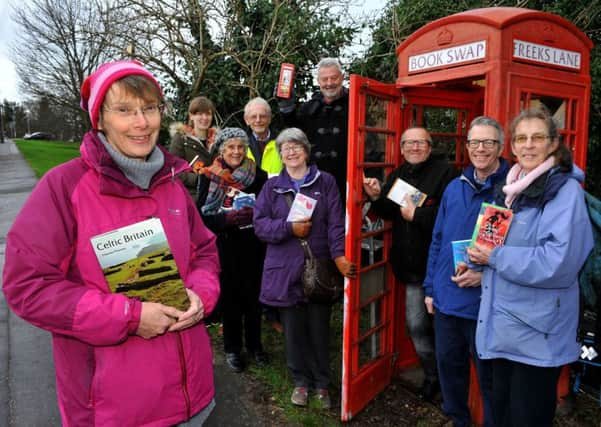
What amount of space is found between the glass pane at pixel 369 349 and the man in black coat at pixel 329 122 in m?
1.26

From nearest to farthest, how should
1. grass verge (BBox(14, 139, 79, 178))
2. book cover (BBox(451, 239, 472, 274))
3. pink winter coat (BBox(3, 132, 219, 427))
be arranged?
1. pink winter coat (BBox(3, 132, 219, 427))
2. book cover (BBox(451, 239, 472, 274))
3. grass verge (BBox(14, 139, 79, 178))

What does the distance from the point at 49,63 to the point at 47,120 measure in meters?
42.2

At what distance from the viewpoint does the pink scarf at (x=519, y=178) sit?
2.34 m

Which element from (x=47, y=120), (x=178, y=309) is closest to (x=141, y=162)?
(x=178, y=309)

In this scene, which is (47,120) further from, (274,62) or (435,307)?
(435,307)

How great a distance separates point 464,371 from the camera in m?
3.10

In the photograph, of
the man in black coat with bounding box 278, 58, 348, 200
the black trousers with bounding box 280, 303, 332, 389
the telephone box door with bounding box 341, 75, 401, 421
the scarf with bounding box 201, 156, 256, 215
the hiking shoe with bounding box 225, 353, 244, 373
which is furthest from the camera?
the hiking shoe with bounding box 225, 353, 244, 373

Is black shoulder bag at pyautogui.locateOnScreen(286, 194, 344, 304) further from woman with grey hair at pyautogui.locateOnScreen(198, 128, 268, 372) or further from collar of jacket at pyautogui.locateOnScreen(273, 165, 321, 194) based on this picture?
woman with grey hair at pyautogui.locateOnScreen(198, 128, 268, 372)

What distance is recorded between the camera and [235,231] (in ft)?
13.1

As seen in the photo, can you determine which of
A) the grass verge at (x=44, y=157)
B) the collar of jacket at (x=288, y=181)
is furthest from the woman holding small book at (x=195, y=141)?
the grass verge at (x=44, y=157)

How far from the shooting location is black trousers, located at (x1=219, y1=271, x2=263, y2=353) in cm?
412

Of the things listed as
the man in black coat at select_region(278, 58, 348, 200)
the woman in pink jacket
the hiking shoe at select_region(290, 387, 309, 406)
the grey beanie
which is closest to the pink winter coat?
the woman in pink jacket

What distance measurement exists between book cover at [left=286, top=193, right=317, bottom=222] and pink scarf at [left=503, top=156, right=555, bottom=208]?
1.33m

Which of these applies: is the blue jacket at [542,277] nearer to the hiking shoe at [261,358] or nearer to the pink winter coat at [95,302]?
the pink winter coat at [95,302]
